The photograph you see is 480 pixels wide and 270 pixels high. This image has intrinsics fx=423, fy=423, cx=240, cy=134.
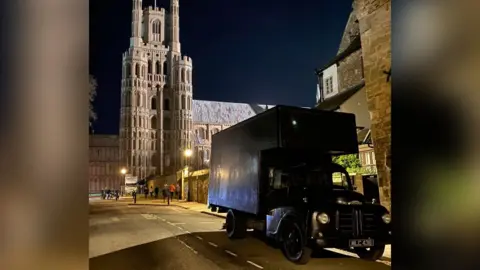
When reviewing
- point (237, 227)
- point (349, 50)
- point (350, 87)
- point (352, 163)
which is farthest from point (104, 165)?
point (237, 227)

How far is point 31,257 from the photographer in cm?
256

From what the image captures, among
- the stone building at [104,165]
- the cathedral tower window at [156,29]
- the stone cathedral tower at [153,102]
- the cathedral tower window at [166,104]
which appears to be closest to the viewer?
the stone building at [104,165]

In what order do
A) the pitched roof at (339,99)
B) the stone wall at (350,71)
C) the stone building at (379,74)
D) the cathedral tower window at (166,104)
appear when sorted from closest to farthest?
1. the stone building at (379,74)
2. the pitched roof at (339,99)
3. the stone wall at (350,71)
4. the cathedral tower window at (166,104)

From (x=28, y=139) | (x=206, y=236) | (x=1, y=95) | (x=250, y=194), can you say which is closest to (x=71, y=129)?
(x=28, y=139)

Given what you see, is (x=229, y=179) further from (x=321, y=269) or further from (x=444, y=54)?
(x=444, y=54)

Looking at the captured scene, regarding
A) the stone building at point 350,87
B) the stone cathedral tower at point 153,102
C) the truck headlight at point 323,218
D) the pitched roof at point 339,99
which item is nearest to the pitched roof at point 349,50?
the stone building at point 350,87

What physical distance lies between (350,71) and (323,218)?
67.6ft

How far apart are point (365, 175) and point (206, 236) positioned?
766 cm

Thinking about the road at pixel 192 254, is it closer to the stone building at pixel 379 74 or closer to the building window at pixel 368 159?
the stone building at pixel 379 74

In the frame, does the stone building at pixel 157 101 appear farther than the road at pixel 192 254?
Yes

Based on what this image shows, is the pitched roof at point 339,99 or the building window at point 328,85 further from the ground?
the building window at point 328,85

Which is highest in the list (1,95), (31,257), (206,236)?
(1,95)

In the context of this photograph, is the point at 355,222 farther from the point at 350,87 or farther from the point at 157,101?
the point at 157,101

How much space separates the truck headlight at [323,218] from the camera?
895 centimetres
